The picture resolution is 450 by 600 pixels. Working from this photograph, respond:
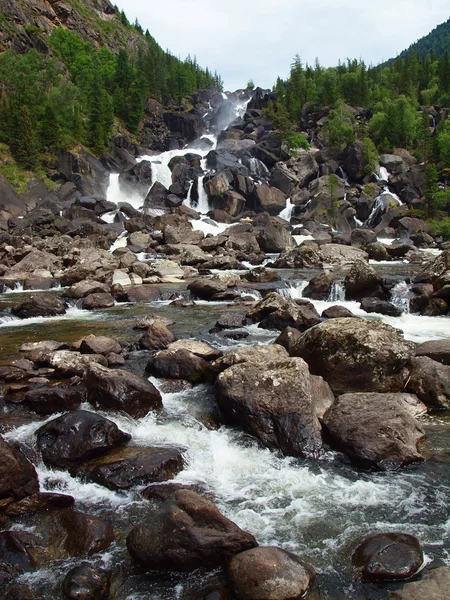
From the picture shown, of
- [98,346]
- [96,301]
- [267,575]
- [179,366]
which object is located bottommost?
[267,575]

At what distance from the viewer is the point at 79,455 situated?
24.0 feet

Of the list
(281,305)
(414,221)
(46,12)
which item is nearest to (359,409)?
(281,305)

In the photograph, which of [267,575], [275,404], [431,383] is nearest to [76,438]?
[275,404]

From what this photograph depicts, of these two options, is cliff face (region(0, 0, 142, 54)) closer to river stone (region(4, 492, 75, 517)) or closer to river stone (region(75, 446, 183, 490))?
river stone (region(75, 446, 183, 490))

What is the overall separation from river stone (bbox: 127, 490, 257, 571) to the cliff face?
92.7 meters

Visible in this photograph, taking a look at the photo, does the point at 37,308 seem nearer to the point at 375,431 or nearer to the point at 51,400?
the point at 51,400

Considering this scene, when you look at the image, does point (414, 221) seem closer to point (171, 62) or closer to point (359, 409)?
point (359, 409)

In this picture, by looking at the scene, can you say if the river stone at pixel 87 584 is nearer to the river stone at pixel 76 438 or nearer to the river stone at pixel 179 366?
the river stone at pixel 76 438

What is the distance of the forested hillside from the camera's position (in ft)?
192

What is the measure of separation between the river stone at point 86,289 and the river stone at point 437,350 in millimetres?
14388

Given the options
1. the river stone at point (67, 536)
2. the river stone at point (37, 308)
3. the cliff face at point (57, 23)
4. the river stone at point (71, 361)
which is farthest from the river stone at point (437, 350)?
the cliff face at point (57, 23)

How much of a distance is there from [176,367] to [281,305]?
587 cm

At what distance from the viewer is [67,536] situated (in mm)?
5758

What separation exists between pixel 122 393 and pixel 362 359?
5.09 metres
